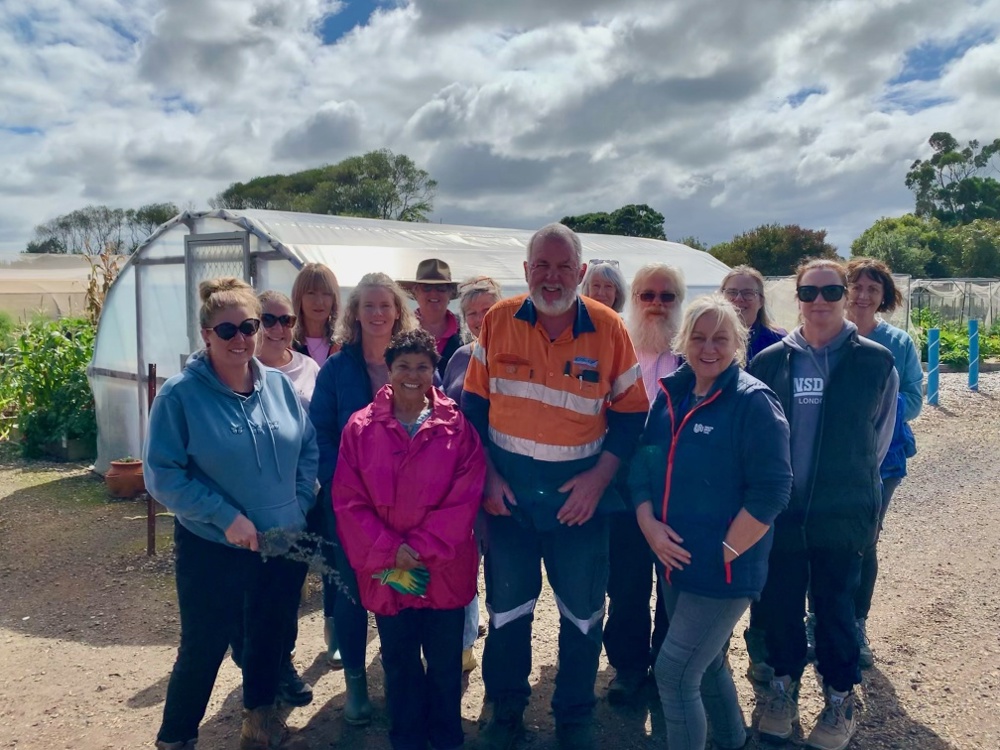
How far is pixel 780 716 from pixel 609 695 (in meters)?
0.73

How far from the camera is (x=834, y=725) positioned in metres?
3.16

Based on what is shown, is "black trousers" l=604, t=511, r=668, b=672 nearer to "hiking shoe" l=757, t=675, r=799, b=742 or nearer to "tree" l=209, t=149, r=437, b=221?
"hiking shoe" l=757, t=675, r=799, b=742

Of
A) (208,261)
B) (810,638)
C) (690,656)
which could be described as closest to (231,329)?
(690,656)

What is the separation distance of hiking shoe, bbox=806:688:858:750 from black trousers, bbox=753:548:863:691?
0.05m

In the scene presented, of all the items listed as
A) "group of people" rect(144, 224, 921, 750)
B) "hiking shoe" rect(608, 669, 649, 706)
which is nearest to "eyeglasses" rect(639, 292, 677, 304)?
"group of people" rect(144, 224, 921, 750)

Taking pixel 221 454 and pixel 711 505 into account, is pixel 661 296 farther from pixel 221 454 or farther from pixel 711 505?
pixel 221 454

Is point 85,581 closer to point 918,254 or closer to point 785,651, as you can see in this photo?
point 785,651

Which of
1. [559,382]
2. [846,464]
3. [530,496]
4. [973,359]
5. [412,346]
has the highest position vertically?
[412,346]

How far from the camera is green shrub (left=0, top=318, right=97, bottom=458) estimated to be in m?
9.05

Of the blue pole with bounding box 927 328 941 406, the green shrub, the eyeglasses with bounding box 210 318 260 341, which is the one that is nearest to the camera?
the eyeglasses with bounding box 210 318 260 341

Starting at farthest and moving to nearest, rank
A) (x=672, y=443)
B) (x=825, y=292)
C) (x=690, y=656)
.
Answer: (x=825, y=292), (x=672, y=443), (x=690, y=656)

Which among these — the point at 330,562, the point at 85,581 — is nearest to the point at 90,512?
the point at 85,581

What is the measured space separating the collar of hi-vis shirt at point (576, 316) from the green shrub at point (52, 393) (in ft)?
25.1

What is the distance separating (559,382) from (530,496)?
444mm
